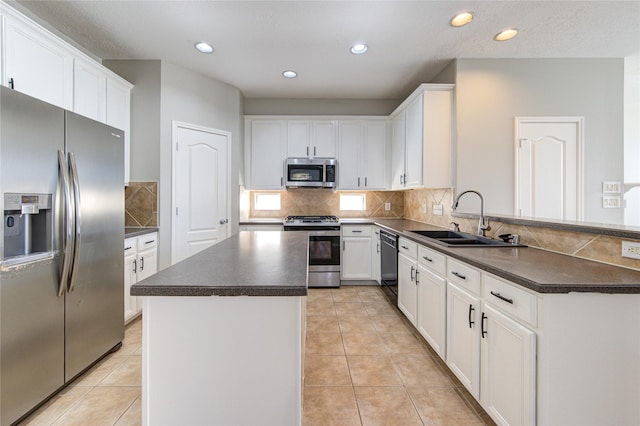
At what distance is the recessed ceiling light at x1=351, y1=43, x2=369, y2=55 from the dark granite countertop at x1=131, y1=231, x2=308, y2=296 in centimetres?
212

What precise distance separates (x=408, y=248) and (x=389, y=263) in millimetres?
613

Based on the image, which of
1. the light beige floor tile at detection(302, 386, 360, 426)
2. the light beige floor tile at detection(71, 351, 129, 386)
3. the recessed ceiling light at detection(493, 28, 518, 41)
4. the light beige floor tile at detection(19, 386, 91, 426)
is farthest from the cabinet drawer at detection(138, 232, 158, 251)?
the recessed ceiling light at detection(493, 28, 518, 41)

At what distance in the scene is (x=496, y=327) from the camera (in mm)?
1420

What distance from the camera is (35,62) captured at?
1957mm

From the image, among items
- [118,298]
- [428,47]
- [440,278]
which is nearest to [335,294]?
[440,278]

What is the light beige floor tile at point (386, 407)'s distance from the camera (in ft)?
5.14

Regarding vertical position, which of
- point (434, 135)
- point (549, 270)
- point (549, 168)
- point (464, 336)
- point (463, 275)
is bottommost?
point (464, 336)

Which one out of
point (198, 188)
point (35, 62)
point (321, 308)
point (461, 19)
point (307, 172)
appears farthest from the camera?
point (307, 172)

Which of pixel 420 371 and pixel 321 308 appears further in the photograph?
pixel 321 308

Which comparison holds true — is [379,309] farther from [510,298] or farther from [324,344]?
[510,298]

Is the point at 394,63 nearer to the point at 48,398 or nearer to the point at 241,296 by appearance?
the point at 241,296

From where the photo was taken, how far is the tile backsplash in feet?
10.1

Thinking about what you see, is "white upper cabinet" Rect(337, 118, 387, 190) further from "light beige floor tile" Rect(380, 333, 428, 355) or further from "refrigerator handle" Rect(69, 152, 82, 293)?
"refrigerator handle" Rect(69, 152, 82, 293)

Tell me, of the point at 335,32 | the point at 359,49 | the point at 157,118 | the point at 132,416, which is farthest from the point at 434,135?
the point at 132,416
